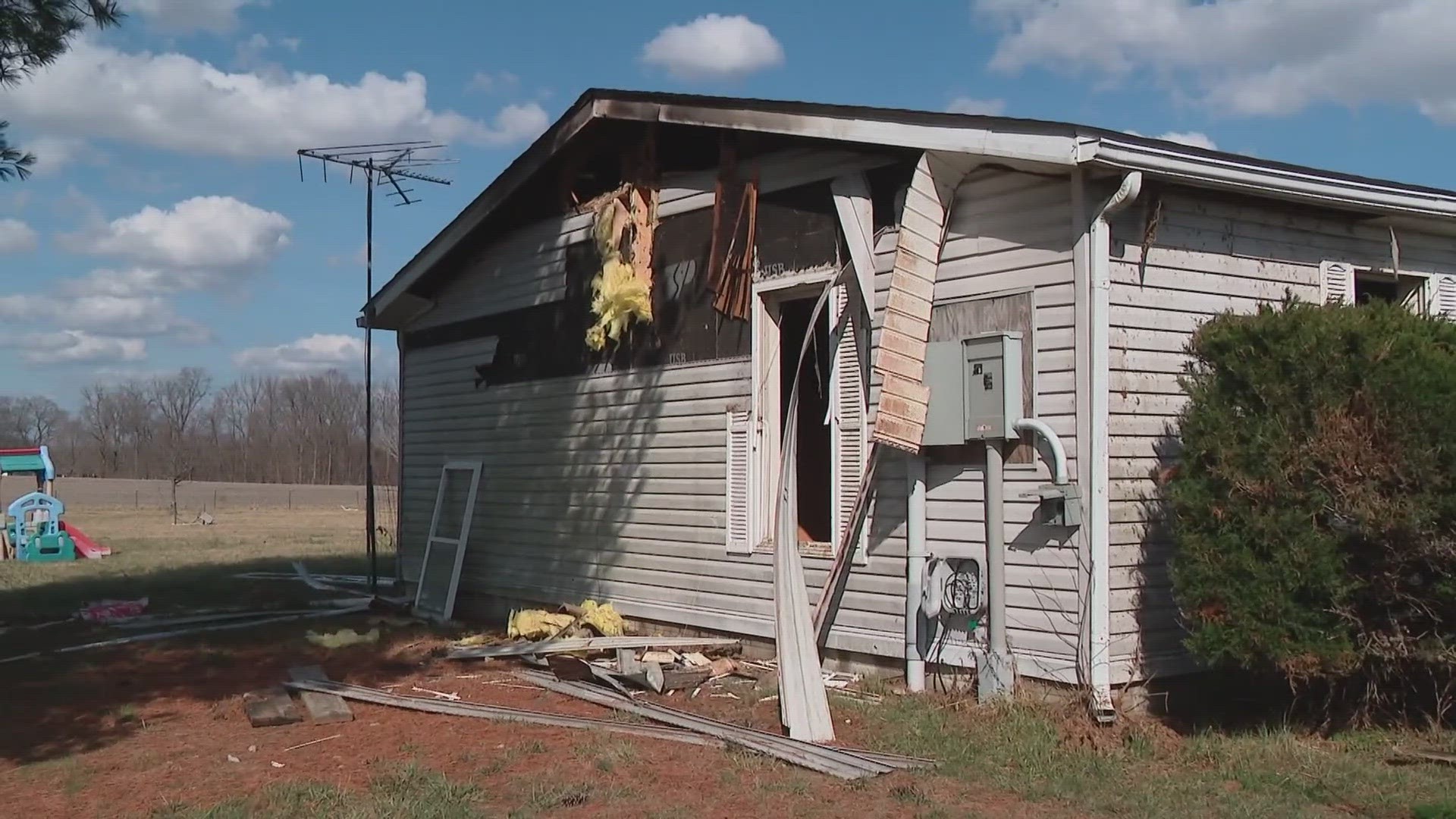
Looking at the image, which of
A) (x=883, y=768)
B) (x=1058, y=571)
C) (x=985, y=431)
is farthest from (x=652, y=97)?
(x=883, y=768)

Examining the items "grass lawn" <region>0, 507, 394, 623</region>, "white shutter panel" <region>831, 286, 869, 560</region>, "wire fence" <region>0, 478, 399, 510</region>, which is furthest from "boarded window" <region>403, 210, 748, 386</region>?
"wire fence" <region>0, 478, 399, 510</region>

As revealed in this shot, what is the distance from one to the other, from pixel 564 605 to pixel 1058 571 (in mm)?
5499

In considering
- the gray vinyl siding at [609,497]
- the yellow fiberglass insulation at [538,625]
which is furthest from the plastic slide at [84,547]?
the yellow fiberglass insulation at [538,625]

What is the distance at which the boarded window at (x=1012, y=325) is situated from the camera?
287 inches

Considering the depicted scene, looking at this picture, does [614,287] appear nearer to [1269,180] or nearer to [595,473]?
[595,473]

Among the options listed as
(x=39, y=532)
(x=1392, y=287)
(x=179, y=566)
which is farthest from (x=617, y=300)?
(x=39, y=532)

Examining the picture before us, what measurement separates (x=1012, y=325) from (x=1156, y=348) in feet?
2.86

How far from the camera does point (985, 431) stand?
7.35 meters

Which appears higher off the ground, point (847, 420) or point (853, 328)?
point (853, 328)

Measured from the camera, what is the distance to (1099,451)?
6906mm

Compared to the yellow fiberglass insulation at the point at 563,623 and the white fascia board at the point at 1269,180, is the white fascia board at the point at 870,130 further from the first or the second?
the yellow fiberglass insulation at the point at 563,623

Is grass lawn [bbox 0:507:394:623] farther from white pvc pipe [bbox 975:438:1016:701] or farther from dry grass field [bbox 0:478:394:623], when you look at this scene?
white pvc pipe [bbox 975:438:1016:701]

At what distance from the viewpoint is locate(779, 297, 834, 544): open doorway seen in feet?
32.4

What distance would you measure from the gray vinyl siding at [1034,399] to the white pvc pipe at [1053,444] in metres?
0.08
